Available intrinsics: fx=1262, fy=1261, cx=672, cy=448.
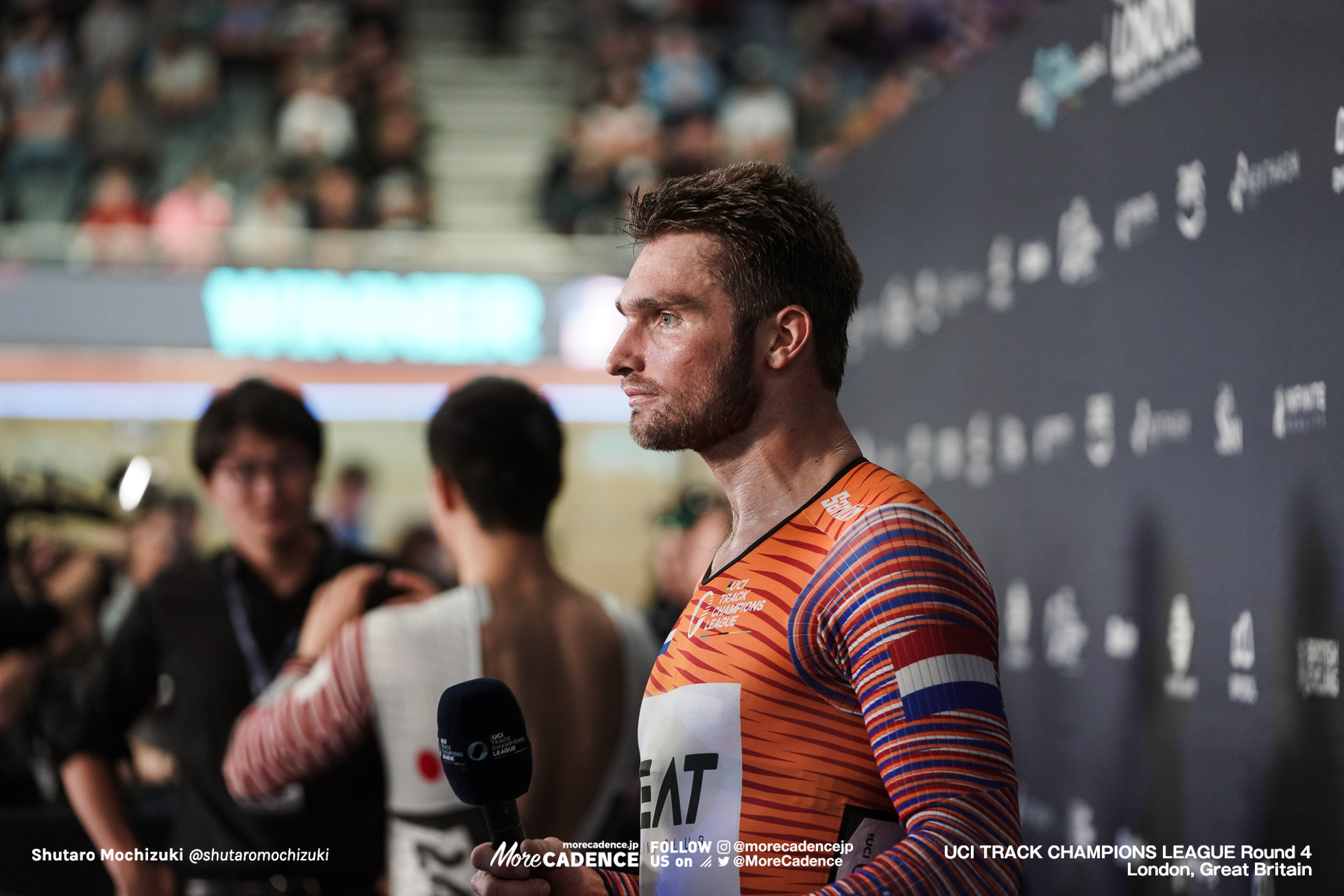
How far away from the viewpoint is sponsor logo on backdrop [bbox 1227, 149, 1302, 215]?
2324mm

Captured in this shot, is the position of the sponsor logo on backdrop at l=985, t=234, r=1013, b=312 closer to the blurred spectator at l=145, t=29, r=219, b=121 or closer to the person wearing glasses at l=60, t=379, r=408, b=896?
the person wearing glasses at l=60, t=379, r=408, b=896

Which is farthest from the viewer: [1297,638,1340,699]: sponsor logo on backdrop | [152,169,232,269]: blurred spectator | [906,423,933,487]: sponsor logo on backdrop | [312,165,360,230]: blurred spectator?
[312,165,360,230]: blurred spectator

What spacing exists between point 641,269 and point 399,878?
51.5 inches

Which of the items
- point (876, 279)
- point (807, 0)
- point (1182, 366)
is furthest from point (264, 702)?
point (807, 0)

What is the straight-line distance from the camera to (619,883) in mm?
1662

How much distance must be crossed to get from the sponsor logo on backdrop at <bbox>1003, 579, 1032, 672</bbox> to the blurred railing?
14.6 feet

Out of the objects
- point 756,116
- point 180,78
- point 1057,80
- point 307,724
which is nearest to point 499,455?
point 307,724

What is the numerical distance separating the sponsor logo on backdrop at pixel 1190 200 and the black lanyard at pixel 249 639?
209cm

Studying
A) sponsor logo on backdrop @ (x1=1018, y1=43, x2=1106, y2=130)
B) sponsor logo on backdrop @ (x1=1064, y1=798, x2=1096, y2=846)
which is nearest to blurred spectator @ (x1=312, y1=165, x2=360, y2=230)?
sponsor logo on backdrop @ (x1=1018, y1=43, x2=1106, y2=130)

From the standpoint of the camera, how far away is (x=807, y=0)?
11.2m

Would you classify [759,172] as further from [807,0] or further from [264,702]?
[807,0]

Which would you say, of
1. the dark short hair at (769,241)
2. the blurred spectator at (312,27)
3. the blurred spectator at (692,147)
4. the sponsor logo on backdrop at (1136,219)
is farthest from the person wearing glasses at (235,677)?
the blurred spectator at (312,27)

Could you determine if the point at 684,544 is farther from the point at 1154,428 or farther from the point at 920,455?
the point at 1154,428

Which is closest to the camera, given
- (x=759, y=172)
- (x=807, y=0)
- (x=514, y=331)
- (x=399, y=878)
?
(x=759, y=172)
